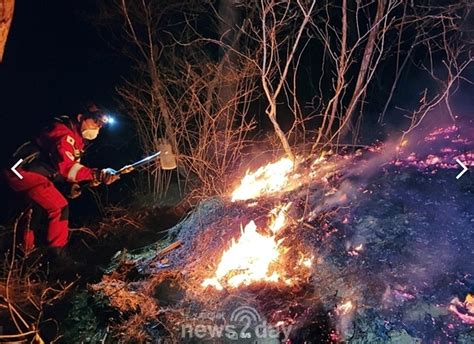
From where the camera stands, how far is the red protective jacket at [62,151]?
571 centimetres

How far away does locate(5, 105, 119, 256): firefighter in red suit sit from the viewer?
5734 mm

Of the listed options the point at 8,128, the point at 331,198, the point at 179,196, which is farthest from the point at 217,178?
the point at 8,128

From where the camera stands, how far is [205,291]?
15.6ft

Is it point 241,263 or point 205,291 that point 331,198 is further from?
point 205,291

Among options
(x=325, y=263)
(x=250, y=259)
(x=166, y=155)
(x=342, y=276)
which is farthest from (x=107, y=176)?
(x=342, y=276)

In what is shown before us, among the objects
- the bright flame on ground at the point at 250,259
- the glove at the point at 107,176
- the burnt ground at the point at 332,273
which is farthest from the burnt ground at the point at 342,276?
the glove at the point at 107,176

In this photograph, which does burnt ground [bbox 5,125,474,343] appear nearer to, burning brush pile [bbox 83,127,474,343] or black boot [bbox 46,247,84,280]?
burning brush pile [bbox 83,127,474,343]

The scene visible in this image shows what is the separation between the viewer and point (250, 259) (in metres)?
4.99

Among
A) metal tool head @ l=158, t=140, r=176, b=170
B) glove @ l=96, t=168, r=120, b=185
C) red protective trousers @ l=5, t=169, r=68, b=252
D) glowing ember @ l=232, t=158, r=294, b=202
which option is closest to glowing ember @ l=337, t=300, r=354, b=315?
glowing ember @ l=232, t=158, r=294, b=202

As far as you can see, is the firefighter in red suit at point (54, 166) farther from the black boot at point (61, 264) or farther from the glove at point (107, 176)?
the black boot at point (61, 264)

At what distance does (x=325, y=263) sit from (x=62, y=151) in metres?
3.91

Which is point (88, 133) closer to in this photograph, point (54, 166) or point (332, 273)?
point (54, 166)

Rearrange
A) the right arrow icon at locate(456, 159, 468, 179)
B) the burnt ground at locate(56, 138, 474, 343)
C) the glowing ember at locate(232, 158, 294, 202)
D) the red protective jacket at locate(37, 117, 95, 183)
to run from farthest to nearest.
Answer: the glowing ember at locate(232, 158, 294, 202) → the red protective jacket at locate(37, 117, 95, 183) → the right arrow icon at locate(456, 159, 468, 179) → the burnt ground at locate(56, 138, 474, 343)

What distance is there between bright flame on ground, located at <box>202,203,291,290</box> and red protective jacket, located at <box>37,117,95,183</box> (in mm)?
2412
